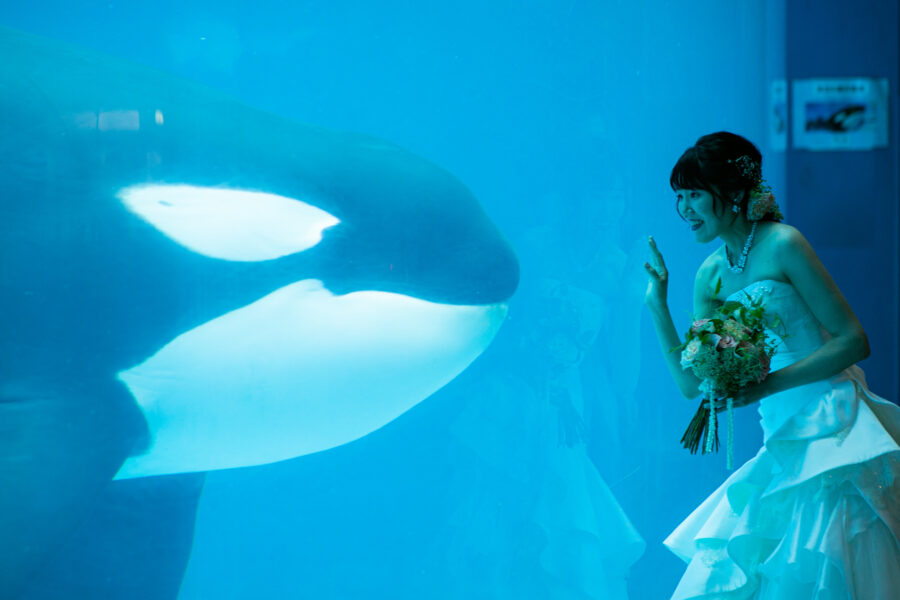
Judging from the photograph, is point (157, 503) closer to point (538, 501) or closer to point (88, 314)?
point (88, 314)

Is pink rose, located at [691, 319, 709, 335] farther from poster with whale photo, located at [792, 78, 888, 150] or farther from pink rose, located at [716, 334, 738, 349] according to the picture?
poster with whale photo, located at [792, 78, 888, 150]

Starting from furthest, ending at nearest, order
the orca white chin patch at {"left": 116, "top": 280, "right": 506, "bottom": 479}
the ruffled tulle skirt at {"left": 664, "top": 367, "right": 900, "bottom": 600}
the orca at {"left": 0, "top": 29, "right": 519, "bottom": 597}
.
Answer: the orca white chin patch at {"left": 116, "top": 280, "right": 506, "bottom": 479} < the orca at {"left": 0, "top": 29, "right": 519, "bottom": 597} < the ruffled tulle skirt at {"left": 664, "top": 367, "right": 900, "bottom": 600}

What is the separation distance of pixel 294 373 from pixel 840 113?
11.1ft

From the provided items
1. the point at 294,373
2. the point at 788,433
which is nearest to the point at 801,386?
the point at 788,433

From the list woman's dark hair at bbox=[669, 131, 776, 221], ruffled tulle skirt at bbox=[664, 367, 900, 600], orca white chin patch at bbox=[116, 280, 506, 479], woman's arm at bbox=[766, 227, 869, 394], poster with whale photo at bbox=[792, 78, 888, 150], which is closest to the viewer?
ruffled tulle skirt at bbox=[664, 367, 900, 600]

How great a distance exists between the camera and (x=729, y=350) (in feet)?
6.22

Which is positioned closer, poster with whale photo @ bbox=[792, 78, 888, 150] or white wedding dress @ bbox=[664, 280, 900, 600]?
white wedding dress @ bbox=[664, 280, 900, 600]

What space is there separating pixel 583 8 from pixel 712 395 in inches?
66.6

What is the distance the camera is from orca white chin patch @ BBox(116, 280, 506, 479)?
2.73 meters

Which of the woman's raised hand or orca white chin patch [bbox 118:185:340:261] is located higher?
orca white chin patch [bbox 118:185:340:261]

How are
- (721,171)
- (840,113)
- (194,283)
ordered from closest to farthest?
(721,171) < (194,283) < (840,113)

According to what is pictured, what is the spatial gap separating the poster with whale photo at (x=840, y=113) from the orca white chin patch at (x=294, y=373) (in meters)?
2.42

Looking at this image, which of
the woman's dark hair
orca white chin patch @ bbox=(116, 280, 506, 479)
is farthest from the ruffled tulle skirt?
orca white chin patch @ bbox=(116, 280, 506, 479)

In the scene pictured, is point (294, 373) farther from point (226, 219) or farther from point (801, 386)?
point (801, 386)
